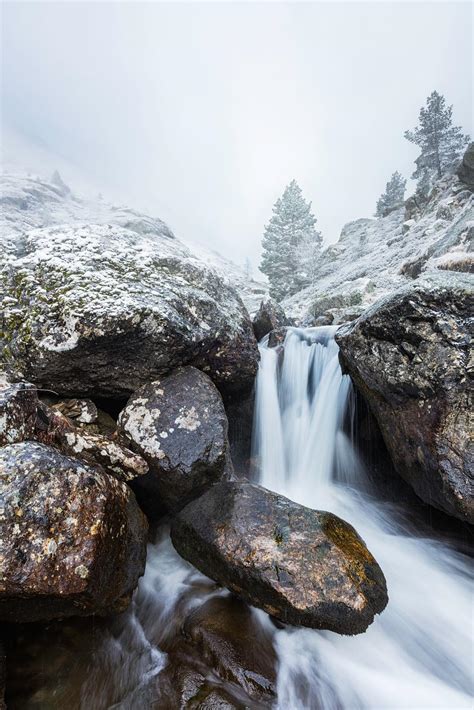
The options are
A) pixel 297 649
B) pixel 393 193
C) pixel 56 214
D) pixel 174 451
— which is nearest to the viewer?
pixel 297 649

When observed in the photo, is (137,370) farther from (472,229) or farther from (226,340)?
(472,229)

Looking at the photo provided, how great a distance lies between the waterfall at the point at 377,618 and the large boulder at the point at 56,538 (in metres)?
2.03

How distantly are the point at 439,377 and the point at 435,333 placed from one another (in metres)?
0.66

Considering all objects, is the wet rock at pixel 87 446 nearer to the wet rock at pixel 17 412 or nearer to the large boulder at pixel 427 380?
the wet rock at pixel 17 412

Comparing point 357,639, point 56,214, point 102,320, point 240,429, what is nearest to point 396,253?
point 240,429

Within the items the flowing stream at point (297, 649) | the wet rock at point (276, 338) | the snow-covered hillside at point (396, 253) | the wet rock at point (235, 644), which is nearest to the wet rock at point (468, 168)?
the snow-covered hillside at point (396, 253)

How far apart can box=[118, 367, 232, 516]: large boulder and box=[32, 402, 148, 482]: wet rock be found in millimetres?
257

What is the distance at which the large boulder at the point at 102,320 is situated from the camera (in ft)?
15.0

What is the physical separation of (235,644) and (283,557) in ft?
3.03

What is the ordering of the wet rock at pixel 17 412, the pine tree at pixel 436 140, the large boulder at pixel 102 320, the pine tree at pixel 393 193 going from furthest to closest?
the pine tree at pixel 393 193 → the pine tree at pixel 436 140 → the large boulder at pixel 102 320 → the wet rock at pixel 17 412

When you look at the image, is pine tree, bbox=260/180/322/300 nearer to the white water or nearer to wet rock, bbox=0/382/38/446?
the white water

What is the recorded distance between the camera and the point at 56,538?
9.08 feet

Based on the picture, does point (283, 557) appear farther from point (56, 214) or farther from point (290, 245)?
point (56, 214)

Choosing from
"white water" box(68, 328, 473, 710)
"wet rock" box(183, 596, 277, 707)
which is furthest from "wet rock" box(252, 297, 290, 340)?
"wet rock" box(183, 596, 277, 707)
